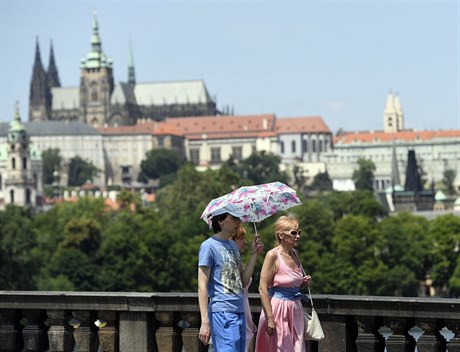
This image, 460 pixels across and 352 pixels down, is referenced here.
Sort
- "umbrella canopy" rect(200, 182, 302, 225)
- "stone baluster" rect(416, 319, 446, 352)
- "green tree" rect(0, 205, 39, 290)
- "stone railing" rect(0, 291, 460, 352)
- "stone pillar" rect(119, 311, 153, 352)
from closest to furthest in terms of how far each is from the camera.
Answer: "umbrella canopy" rect(200, 182, 302, 225)
"stone baluster" rect(416, 319, 446, 352)
"stone railing" rect(0, 291, 460, 352)
"stone pillar" rect(119, 311, 153, 352)
"green tree" rect(0, 205, 39, 290)

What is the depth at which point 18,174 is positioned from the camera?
186 metres

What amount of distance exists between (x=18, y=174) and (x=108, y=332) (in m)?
170

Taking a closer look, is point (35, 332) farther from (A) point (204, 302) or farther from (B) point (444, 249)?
(B) point (444, 249)

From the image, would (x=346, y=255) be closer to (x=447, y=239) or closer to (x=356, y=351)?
(x=447, y=239)

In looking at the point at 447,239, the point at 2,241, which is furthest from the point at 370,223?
the point at 2,241

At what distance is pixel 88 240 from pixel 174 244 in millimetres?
16393

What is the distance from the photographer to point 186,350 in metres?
16.8

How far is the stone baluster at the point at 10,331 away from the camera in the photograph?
17.5 meters

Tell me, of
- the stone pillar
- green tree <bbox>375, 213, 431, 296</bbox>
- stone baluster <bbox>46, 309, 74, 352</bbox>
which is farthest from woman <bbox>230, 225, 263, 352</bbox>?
green tree <bbox>375, 213, 431, 296</bbox>

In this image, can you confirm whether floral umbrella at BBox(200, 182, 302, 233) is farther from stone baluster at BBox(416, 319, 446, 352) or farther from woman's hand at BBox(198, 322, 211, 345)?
stone baluster at BBox(416, 319, 446, 352)

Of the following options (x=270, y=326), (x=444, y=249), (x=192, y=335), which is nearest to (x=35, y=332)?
(x=192, y=335)

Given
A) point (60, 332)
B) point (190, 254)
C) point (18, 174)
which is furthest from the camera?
point (18, 174)

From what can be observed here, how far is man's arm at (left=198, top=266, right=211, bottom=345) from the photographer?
14.7m

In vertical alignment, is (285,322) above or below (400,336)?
above
